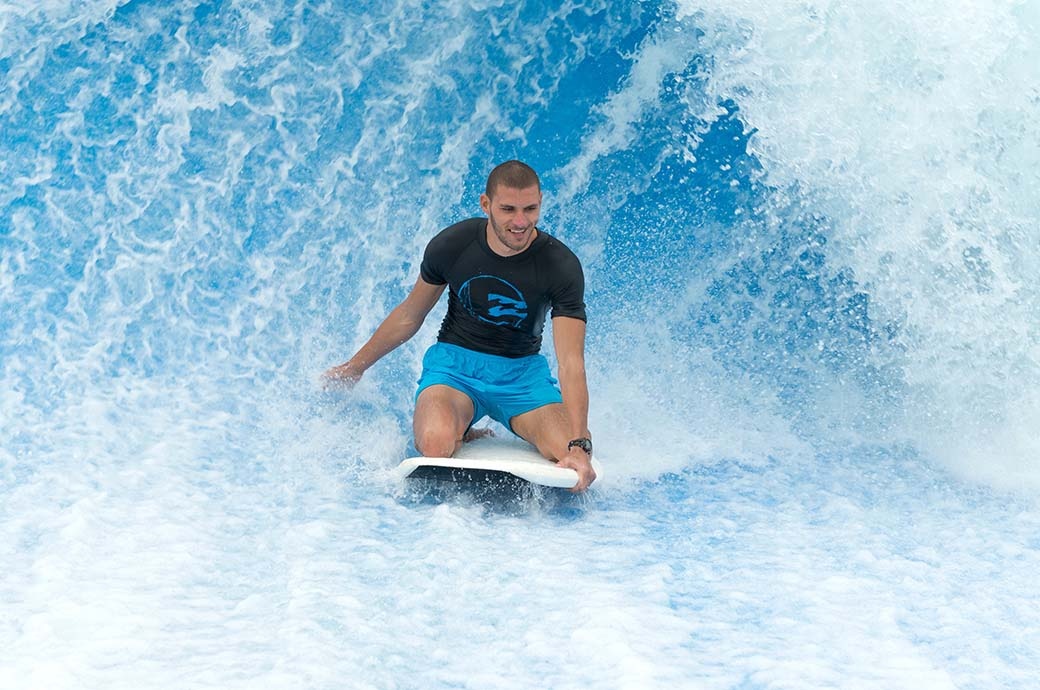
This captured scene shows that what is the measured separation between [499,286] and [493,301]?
8 cm

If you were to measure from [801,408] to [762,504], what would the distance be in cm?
118

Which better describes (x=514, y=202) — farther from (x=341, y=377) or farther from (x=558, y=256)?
(x=341, y=377)

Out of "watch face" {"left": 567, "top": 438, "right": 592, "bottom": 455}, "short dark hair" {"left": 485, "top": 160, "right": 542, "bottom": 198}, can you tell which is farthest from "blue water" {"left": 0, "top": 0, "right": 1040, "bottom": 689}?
"short dark hair" {"left": 485, "top": 160, "right": 542, "bottom": 198}

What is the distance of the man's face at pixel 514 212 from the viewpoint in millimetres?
4184

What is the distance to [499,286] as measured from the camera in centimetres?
445

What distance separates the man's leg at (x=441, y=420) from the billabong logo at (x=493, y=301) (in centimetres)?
33

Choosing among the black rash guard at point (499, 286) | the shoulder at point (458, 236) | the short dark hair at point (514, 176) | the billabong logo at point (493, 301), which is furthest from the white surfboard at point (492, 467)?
the short dark hair at point (514, 176)

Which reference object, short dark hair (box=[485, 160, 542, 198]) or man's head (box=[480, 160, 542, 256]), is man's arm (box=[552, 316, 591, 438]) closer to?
man's head (box=[480, 160, 542, 256])

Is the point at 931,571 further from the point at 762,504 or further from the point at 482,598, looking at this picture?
the point at 482,598

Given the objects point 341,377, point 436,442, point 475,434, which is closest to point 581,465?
point 436,442

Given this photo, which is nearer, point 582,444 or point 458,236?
point 582,444

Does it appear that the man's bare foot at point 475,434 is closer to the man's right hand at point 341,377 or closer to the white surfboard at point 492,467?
the white surfboard at point 492,467

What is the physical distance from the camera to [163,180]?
637 cm

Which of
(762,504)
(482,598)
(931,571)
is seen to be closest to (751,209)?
(762,504)
